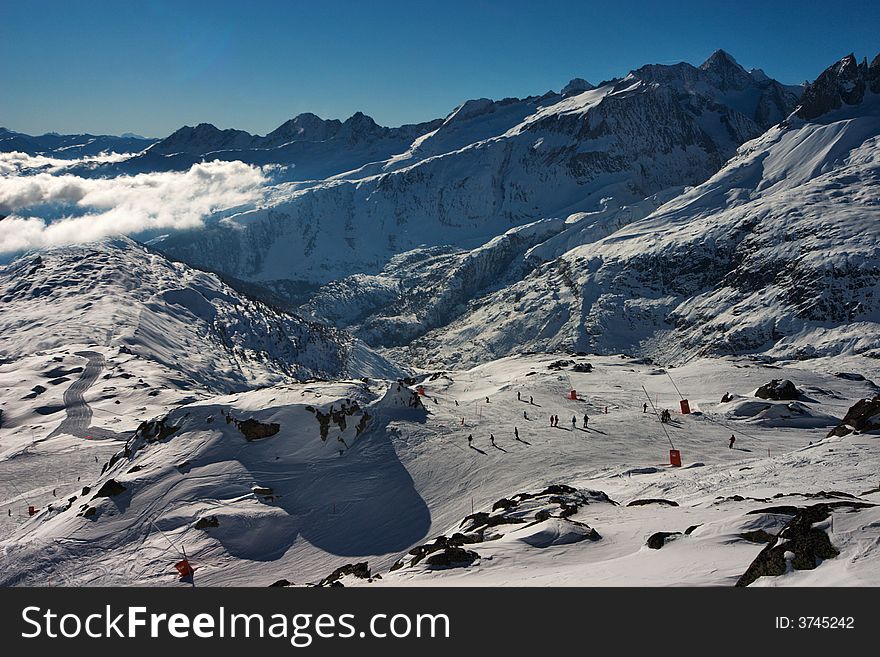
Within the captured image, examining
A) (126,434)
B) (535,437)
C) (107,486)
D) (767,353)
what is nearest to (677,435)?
(535,437)

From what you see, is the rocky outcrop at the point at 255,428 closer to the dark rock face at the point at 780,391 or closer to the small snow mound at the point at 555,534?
the small snow mound at the point at 555,534

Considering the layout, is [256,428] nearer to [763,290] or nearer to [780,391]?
[780,391]

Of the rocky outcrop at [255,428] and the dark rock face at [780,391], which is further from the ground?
the rocky outcrop at [255,428]

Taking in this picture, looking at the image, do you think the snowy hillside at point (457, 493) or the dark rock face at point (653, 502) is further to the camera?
the dark rock face at point (653, 502)

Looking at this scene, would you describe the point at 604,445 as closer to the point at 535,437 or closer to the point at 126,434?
the point at 535,437

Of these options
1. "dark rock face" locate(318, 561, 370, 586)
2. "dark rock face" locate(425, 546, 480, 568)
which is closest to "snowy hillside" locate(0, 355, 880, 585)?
"dark rock face" locate(425, 546, 480, 568)

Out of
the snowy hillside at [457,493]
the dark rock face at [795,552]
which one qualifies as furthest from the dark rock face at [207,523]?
the dark rock face at [795,552]

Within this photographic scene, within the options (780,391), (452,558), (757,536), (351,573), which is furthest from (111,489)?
(780,391)
